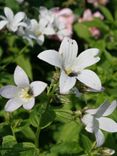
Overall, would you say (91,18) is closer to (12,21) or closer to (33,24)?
(33,24)

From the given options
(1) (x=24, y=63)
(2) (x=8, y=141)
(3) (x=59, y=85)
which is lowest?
(1) (x=24, y=63)

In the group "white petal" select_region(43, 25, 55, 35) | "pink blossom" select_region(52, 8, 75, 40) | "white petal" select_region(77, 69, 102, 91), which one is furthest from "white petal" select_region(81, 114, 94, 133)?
"pink blossom" select_region(52, 8, 75, 40)

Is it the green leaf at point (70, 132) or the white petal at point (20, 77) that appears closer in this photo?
the white petal at point (20, 77)

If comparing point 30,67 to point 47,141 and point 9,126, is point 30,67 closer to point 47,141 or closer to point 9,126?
point 47,141

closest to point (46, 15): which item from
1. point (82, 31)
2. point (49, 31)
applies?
point (49, 31)

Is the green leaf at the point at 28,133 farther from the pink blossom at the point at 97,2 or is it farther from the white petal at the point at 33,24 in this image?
the pink blossom at the point at 97,2

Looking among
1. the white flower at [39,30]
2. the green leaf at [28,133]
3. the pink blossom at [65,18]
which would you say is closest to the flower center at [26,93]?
the green leaf at [28,133]
